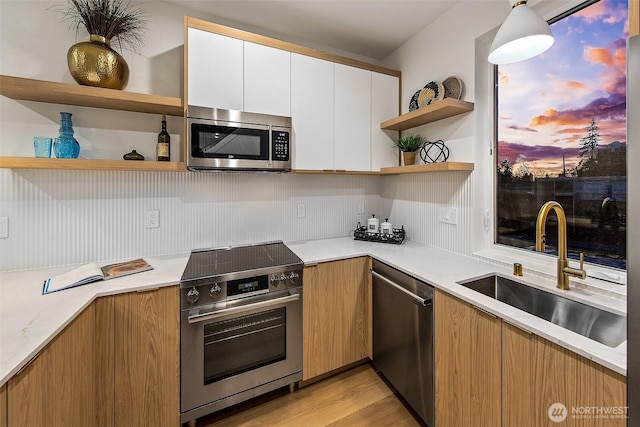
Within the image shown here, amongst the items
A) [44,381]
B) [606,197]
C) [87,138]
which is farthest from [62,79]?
[606,197]

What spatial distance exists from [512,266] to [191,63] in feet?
Answer: 7.44

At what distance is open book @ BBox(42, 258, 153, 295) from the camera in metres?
1.29

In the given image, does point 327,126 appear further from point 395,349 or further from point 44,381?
point 44,381

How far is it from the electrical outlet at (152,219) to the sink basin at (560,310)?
196 centimetres

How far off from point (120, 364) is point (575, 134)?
254 cm

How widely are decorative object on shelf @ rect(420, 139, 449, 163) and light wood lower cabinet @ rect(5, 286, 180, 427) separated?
1.96 m

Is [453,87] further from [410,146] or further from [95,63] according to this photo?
[95,63]

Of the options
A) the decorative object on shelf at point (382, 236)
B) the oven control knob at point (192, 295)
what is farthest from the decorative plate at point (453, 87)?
the oven control knob at point (192, 295)

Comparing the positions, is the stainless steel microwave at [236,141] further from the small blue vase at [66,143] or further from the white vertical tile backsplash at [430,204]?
the white vertical tile backsplash at [430,204]

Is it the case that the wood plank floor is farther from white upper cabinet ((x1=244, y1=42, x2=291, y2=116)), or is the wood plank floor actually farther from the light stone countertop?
white upper cabinet ((x1=244, y1=42, x2=291, y2=116))

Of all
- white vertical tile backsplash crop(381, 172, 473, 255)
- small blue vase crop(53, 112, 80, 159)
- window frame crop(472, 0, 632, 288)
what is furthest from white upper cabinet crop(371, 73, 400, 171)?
small blue vase crop(53, 112, 80, 159)

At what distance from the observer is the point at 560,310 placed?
1245mm

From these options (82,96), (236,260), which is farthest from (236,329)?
(82,96)

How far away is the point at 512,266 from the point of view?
158 centimetres
